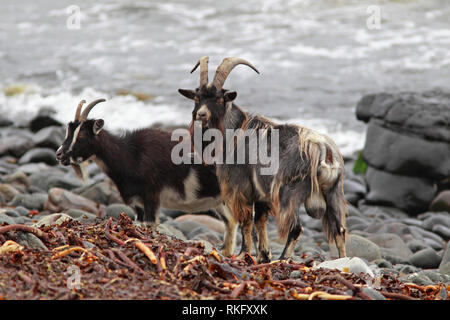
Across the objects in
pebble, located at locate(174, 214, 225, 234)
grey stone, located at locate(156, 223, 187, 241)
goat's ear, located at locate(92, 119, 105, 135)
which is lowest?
pebble, located at locate(174, 214, 225, 234)

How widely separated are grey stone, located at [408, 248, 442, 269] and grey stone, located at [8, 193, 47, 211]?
5864 mm

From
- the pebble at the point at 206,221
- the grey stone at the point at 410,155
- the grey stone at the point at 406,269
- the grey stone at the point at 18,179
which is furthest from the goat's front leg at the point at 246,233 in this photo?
the grey stone at the point at 410,155

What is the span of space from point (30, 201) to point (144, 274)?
7.67 m

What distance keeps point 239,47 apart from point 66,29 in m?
9.04

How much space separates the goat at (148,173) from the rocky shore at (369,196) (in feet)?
1.65

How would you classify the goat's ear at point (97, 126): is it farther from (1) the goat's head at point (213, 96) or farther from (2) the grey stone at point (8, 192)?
(2) the grey stone at point (8, 192)

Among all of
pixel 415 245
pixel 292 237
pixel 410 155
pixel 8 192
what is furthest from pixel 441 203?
pixel 8 192

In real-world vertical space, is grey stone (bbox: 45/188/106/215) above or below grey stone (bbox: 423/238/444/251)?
above

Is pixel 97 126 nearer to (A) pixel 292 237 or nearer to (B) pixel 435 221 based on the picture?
(A) pixel 292 237

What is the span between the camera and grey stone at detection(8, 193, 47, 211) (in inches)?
476

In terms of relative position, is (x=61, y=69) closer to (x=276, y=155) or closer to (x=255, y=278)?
(x=276, y=155)

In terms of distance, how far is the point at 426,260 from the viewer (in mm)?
10352

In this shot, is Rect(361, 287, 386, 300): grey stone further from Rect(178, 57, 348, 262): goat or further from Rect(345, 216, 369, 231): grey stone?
Rect(345, 216, 369, 231): grey stone

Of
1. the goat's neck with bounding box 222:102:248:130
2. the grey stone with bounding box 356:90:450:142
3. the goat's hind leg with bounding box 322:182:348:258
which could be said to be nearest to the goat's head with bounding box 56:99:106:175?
the goat's neck with bounding box 222:102:248:130
